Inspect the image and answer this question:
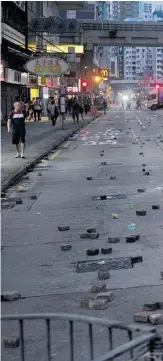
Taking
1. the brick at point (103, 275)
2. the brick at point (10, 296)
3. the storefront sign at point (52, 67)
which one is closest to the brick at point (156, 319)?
the brick at point (10, 296)

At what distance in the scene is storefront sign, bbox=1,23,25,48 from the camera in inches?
1543

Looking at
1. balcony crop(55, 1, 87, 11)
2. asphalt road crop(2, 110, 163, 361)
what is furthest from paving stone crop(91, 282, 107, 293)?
balcony crop(55, 1, 87, 11)

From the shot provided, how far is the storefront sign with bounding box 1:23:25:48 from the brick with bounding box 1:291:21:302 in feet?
108

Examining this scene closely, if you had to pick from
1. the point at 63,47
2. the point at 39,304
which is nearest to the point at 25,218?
the point at 39,304

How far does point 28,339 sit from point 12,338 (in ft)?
0.62

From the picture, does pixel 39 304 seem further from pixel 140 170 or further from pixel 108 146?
pixel 108 146

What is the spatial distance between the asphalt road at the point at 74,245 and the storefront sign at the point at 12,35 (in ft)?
73.5

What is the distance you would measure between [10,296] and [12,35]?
38.4 metres

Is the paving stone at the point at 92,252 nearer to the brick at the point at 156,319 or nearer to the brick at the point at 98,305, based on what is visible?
the brick at the point at 98,305

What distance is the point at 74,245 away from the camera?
884 cm

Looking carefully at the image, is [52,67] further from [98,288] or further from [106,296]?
[106,296]

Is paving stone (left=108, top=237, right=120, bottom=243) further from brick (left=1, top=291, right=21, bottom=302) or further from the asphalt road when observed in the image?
brick (left=1, top=291, right=21, bottom=302)

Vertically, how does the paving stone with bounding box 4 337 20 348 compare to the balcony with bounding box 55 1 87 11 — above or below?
below

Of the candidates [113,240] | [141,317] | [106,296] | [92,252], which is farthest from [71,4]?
[141,317]
